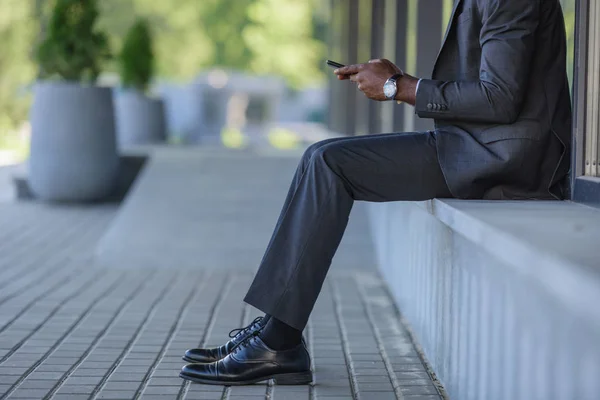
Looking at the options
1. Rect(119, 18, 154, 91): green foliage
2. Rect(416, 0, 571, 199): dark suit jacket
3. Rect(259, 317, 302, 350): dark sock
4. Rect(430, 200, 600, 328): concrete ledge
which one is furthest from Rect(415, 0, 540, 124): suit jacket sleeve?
Rect(119, 18, 154, 91): green foliage

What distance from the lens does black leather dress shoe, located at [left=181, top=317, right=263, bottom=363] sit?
3.56 m

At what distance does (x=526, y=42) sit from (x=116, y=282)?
3.38 metres

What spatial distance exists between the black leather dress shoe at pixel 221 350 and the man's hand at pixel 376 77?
3.04 ft

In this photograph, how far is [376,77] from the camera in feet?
11.0

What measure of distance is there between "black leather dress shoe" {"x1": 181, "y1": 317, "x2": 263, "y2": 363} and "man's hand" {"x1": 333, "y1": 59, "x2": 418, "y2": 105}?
3.04ft

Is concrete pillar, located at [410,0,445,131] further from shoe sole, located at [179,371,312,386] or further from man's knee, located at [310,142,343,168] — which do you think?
shoe sole, located at [179,371,312,386]

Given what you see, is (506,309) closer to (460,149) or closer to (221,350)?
(460,149)

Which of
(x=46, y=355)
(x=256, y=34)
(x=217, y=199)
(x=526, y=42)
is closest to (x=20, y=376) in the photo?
(x=46, y=355)

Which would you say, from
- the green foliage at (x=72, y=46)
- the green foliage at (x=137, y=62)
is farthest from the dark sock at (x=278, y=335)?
the green foliage at (x=137, y=62)

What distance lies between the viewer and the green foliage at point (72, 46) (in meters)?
10.0

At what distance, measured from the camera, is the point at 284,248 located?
10.8ft

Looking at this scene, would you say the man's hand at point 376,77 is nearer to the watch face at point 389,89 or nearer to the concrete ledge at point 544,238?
the watch face at point 389,89

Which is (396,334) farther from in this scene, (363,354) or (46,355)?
(46,355)

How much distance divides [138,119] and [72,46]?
6.32 meters
